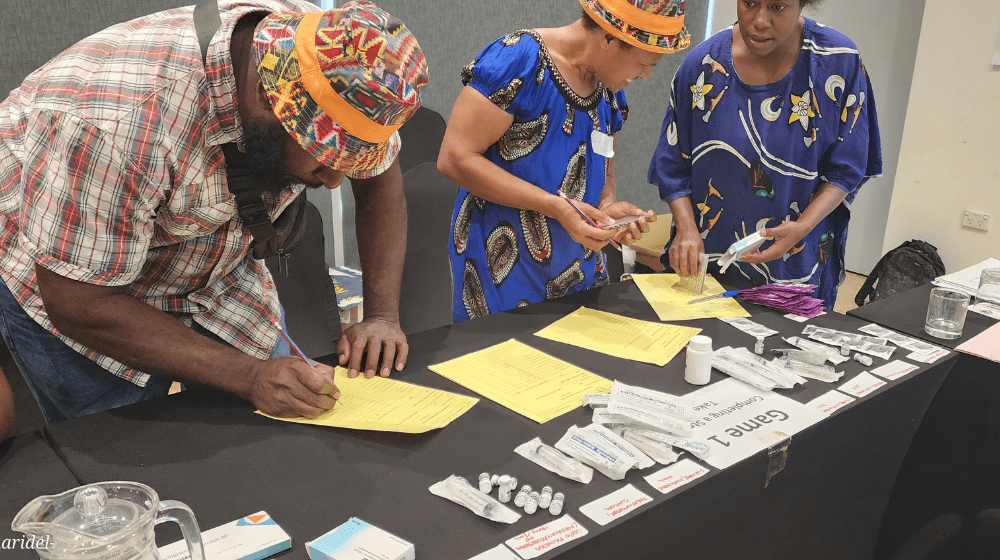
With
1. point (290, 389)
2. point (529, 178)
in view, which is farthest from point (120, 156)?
point (529, 178)

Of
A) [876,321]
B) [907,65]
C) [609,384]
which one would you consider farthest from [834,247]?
[907,65]

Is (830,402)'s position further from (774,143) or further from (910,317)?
(774,143)

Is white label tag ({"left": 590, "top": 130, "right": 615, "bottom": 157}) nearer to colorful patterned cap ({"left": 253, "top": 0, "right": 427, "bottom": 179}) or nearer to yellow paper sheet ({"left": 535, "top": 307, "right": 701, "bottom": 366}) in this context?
yellow paper sheet ({"left": 535, "top": 307, "right": 701, "bottom": 366})

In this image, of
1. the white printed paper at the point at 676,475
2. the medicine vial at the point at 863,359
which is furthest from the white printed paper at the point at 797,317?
the white printed paper at the point at 676,475

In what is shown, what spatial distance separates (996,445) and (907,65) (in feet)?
12.7

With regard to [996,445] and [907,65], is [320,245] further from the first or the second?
[907,65]

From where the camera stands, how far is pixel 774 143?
184 cm

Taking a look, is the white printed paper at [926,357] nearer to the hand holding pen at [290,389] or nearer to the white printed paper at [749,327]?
the white printed paper at [749,327]

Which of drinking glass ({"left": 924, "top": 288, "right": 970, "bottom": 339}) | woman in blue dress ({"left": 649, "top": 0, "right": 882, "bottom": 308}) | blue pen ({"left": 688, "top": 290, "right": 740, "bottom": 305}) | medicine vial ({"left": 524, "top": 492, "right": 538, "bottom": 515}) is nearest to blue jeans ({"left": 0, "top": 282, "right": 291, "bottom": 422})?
medicine vial ({"left": 524, "top": 492, "right": 538, "bottom": 515})

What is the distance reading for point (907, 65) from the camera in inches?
177

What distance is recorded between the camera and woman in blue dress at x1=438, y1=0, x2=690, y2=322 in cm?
155

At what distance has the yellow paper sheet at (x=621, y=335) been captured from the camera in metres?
1.39

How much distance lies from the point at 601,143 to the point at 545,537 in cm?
112

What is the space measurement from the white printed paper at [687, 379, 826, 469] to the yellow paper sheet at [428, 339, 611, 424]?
0.18 m
